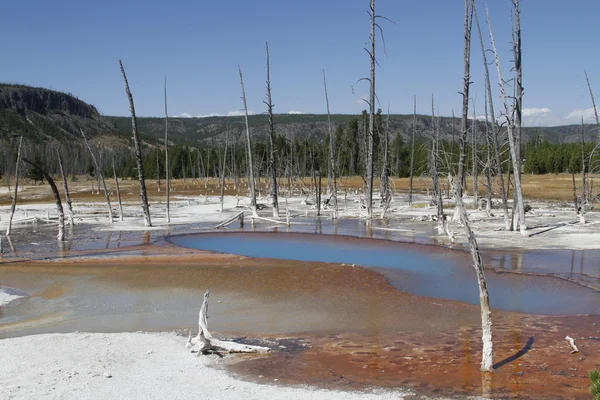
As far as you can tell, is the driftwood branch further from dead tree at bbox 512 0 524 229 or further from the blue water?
dead tree at bbox 512 0 524 229

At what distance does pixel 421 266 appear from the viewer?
18.1 metres

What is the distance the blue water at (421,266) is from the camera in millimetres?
13406

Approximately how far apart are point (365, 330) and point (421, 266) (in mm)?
7339

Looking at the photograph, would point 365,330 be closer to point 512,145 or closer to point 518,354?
point 518,354

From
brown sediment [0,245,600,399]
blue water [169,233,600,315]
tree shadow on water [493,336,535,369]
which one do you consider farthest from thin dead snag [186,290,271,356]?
blue water [169,233,600,315]

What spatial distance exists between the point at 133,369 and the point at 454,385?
4710mm

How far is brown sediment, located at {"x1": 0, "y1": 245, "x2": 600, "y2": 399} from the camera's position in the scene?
8.46 metres

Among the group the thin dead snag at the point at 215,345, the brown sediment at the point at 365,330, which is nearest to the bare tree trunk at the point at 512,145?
the brown sediment at the point at 365,330

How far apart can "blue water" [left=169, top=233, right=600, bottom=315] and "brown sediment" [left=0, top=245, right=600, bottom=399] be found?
Answer: 2.88 feet

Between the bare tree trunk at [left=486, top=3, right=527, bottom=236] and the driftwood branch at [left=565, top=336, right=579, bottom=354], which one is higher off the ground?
the bare tree trunk at [left=486, top=3, right=527, bottom=236]

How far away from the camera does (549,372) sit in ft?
28.3

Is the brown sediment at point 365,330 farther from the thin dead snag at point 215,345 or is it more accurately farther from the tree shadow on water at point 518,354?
the thin dead snag at point 215,345

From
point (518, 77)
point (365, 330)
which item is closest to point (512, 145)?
point (518, 77)

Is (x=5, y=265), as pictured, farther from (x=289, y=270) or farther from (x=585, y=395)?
(x=585, y=395)
